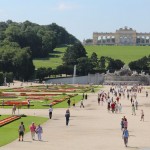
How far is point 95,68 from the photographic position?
367 ft

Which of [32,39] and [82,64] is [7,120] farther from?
[32,39]

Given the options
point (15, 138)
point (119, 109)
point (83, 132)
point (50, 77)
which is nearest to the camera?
point (15, 138)

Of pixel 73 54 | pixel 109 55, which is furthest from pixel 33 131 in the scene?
pixel 109 55

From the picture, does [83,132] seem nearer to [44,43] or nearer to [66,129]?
[66,129]

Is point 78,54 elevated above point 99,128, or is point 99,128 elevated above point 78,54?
point 78,54

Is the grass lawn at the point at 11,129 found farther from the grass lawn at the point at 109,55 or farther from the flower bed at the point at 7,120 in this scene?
the grass lawn at the point at 109,55

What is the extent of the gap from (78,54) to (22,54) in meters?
30.2

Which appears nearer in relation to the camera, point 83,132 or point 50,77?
point 83,132

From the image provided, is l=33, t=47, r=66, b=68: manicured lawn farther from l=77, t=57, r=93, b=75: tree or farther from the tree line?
l=77, t=57, r=93, b=75: tree

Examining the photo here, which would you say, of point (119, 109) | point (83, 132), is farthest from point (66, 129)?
point (119, 109)

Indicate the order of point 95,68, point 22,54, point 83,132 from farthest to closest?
point 95,68 < point 22,54 < point 83,132

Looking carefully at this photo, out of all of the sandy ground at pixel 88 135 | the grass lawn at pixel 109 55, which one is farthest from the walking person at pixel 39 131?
the grass lawn at pixel 109 55

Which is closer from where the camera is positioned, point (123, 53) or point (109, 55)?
point (109, 55)

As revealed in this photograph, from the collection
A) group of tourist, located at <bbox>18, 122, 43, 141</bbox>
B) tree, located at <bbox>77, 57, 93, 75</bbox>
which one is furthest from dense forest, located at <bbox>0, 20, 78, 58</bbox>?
group of tourist, located at <bbox>18, 122, 43, 141</bbox>
